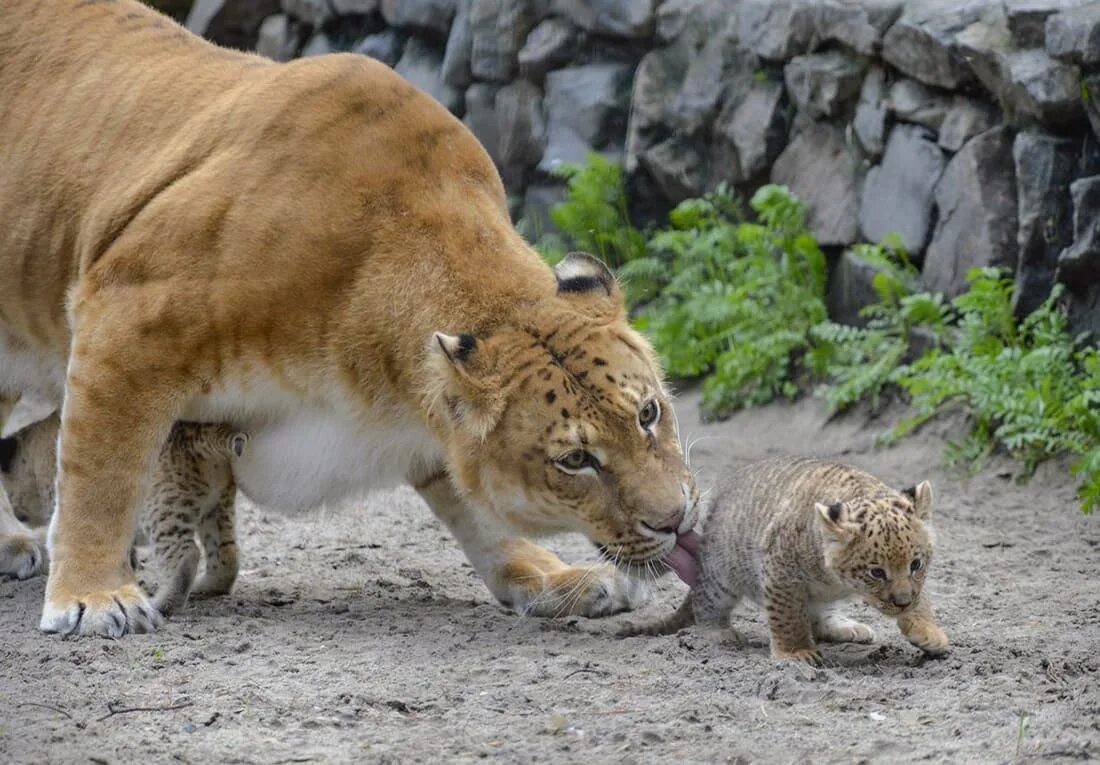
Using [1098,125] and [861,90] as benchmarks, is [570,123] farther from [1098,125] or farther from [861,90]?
[1098,125]

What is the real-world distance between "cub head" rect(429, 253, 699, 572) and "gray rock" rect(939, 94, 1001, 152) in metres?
4.04

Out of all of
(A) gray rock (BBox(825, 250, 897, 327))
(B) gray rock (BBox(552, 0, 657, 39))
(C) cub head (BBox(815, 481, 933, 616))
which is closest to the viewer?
(C) cub head (BBox(815, 481, 933, 616))

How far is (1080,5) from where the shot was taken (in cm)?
855

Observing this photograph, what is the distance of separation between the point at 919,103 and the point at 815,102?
905 mm

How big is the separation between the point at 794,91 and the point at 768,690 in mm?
5964

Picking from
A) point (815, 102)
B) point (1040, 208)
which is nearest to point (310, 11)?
point (815, 102)

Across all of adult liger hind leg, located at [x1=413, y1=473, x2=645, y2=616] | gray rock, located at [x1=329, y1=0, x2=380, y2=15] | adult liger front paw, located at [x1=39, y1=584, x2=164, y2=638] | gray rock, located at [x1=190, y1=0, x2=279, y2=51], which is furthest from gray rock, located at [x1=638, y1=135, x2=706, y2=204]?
adult liger front paw, located at [x1=39, y1=584, x2=164, y2=638]

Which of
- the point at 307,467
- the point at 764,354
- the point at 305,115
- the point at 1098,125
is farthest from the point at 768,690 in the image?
the point at 764,354

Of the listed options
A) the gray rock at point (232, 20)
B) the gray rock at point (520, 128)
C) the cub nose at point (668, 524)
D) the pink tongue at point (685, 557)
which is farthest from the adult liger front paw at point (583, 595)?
the gray rock at point (232, 20)

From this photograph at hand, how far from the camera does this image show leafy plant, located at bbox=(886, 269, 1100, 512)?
841 cm

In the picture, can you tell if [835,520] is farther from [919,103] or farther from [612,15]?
[612,15]

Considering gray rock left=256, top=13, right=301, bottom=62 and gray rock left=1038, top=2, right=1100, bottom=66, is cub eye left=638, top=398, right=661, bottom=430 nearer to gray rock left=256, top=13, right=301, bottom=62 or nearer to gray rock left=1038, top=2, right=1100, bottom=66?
gray rock left=1038, top=2, right=1100, bottom=66

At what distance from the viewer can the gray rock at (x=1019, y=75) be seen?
8.59m

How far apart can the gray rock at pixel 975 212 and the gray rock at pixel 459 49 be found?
4.42 meters
